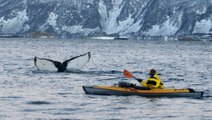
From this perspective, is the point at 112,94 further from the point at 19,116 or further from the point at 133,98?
the point at 19,116

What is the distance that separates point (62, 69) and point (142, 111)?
91.9ft

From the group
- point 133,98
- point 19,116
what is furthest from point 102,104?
point 19,116

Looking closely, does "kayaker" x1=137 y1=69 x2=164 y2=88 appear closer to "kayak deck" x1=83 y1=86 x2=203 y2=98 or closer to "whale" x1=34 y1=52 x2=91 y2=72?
"kayak deck" x1=83 y1=86 x2=203 y2=98

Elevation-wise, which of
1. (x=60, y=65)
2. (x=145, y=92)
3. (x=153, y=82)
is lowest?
(x=145, y=92)

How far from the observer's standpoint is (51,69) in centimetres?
6262

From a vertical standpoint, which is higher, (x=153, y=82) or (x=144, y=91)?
(x=153, y=82)

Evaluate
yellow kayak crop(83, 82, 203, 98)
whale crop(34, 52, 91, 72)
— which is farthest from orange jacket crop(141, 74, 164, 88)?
whale crop(34, 52, 91, 72)

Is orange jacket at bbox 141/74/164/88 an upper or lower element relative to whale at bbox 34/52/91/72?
lower

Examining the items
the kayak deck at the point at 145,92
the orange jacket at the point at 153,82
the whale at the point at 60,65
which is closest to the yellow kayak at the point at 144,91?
the kayak deck at the point at 145,92

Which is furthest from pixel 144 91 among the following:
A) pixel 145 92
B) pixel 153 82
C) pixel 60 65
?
pixel 60 65

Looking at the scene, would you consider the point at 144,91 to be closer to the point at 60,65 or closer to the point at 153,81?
the point at 153,81

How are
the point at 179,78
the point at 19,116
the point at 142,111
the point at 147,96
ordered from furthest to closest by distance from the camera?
the point at 179,78, the point at 147,96, the point at 142,111, the point at 19,116

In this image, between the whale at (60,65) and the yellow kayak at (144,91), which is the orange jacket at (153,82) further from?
the whale at (60,65)

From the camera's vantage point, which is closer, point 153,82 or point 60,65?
point 153,82
